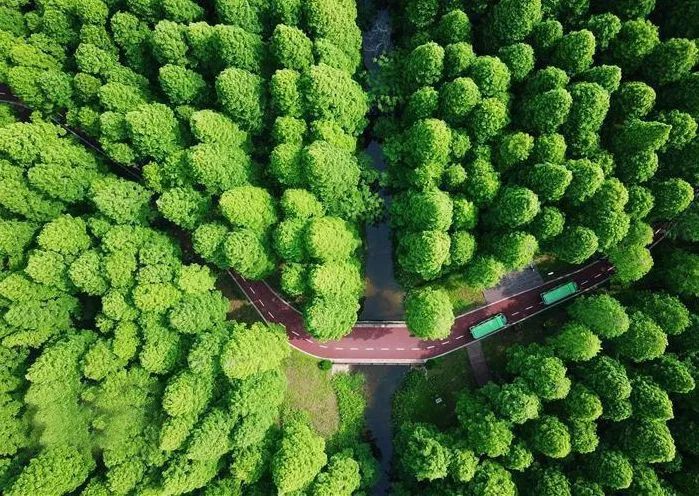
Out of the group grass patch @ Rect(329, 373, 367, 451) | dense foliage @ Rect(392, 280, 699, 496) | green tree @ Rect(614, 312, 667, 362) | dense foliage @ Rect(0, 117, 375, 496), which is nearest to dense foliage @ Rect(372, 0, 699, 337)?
green tree @ Rect(614, 312, 667, 362)

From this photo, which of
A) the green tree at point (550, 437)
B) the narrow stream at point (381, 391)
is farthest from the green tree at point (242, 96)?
the green tree at point (550, 437)

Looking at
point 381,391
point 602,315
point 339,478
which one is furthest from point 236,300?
point 602,315

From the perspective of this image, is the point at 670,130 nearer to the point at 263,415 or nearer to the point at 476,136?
the point at 476,136

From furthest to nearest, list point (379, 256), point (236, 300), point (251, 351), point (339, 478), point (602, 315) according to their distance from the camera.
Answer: point (379, 256) → point (236, 300) → point (339, 478) → point (602, 315) → point (251, 351)

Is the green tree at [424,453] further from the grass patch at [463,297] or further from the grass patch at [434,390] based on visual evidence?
the grass patch at [463,297]

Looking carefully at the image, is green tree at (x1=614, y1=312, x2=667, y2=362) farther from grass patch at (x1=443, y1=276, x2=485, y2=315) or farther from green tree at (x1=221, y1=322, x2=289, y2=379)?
green tree at (x1=221, y1=322, x2=289, y2=379)

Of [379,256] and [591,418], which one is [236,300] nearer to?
[379,256]
